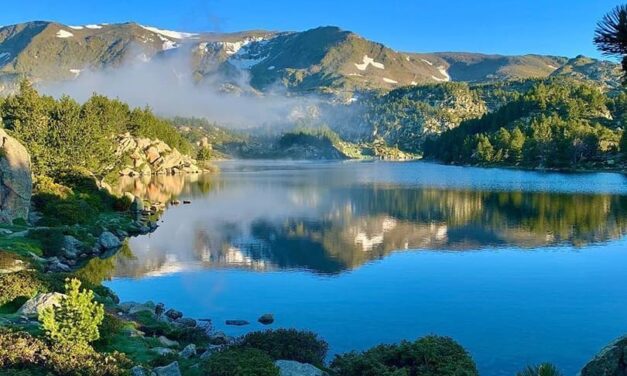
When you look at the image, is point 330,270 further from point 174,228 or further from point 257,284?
point 174,228

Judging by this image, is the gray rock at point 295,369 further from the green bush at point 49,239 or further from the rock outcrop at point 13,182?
the rock outcrop at point 13,182

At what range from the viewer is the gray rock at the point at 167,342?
26147 mm

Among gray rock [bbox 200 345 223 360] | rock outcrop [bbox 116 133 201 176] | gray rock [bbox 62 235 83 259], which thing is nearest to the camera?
gray rock [bbox 200 345 223 360]

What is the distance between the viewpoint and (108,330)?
24312 millimetres

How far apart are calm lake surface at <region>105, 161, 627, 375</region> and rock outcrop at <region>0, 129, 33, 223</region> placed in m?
12.0

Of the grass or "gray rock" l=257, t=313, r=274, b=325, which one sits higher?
the grass

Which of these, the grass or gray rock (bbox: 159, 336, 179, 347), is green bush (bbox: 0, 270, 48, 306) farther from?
the grass

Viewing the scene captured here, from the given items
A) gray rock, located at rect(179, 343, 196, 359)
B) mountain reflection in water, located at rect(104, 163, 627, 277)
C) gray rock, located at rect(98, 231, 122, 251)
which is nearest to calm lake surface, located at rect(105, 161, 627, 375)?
mountain reflection in water, located at rect(104, 163, 627, 277)

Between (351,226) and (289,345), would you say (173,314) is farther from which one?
(351,226)

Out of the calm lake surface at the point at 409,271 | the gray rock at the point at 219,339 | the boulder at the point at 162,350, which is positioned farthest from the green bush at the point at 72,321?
the calm lake surface at the point at 409,271

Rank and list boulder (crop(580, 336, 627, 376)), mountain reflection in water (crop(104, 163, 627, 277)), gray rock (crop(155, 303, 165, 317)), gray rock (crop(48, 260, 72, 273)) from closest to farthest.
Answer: boulder (crop(580, 336, 627, 376)) < gray rock (crop(155, 303, 165, 317)) < gray rock (crop(48, 260, 72, 273)) < mountain reflection in water (crop(104, 163, 627, 277))

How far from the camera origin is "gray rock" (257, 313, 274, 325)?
32562 millimetres

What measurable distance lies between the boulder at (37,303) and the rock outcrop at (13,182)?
32966 mm

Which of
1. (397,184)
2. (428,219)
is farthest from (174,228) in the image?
(397,184)
